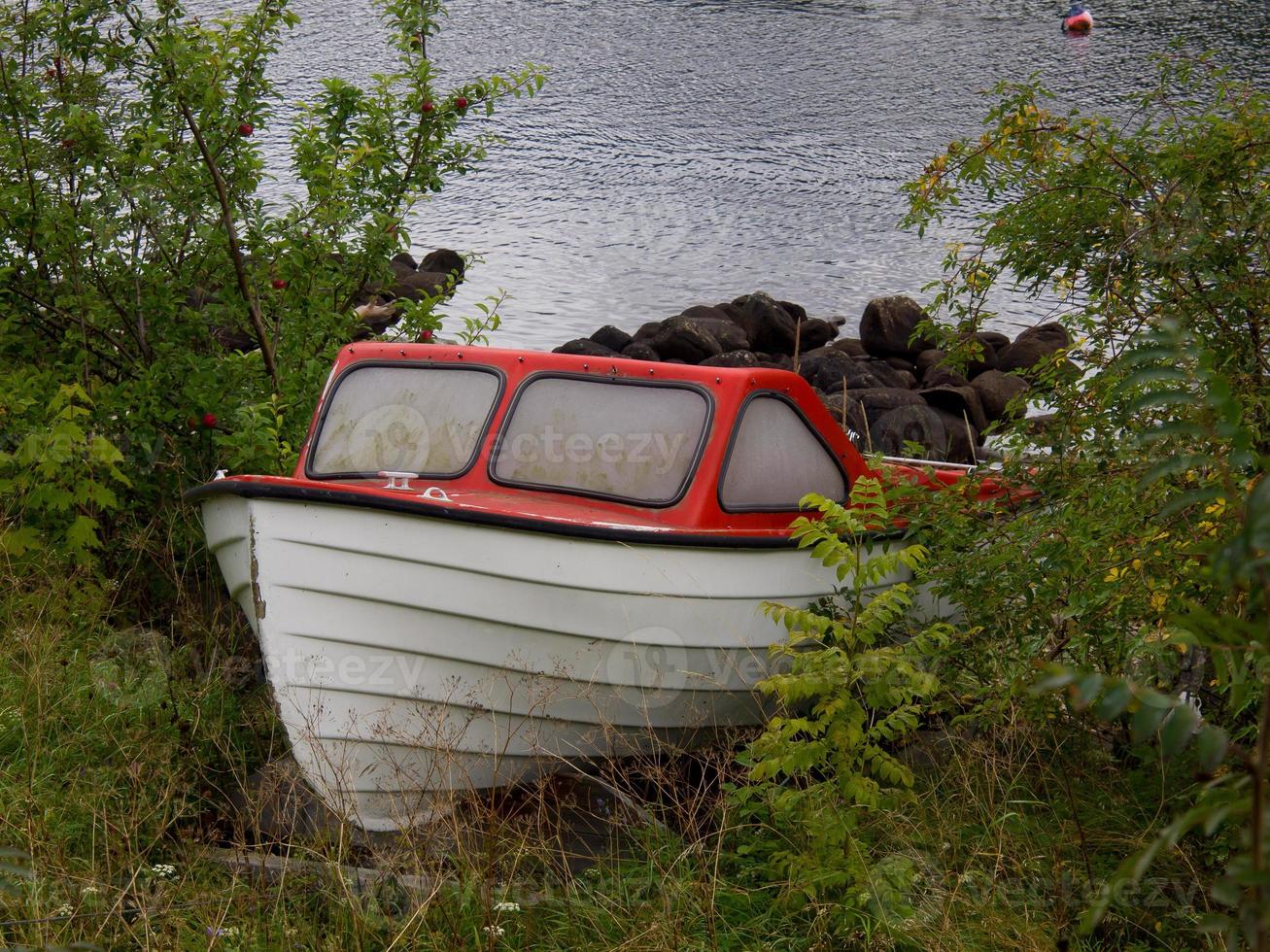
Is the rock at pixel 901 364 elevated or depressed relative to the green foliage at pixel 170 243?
depressed

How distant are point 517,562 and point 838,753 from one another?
129 cm

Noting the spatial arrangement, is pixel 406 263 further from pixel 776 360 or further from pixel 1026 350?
pixel 1026 350

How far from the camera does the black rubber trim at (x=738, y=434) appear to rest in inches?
198

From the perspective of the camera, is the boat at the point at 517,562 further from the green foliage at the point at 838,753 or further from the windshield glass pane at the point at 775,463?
the green foliage at the point at 838,753

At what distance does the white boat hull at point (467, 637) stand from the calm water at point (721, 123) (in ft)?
36.8

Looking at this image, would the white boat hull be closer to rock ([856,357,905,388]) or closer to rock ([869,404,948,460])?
rock ([869,404,948,460])

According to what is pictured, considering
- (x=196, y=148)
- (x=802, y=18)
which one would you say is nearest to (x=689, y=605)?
(x=196, y=148)

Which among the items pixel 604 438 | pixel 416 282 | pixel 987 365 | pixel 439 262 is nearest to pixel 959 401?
pixel 987 365

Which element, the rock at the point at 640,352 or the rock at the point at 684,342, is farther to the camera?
the rock at the point at 684,342

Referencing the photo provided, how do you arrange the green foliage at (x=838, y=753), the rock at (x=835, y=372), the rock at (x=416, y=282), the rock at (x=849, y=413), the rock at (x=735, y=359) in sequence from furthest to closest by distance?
the rock at (x=416, y=282), the rock at (x=835, y=372), the rock at (x=735, y=359), the rock at (x=849, y=413), the green foliage at (x=838, y=753)

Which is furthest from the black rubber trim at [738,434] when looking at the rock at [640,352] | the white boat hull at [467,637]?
the rock at [640,352]

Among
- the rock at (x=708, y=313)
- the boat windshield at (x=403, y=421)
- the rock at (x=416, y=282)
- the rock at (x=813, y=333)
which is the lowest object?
the rock at (x=813, y=333)

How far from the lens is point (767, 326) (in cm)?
1507

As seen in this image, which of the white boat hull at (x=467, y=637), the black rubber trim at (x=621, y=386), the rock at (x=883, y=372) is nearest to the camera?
the white boat hull at (x=467, y=637)
